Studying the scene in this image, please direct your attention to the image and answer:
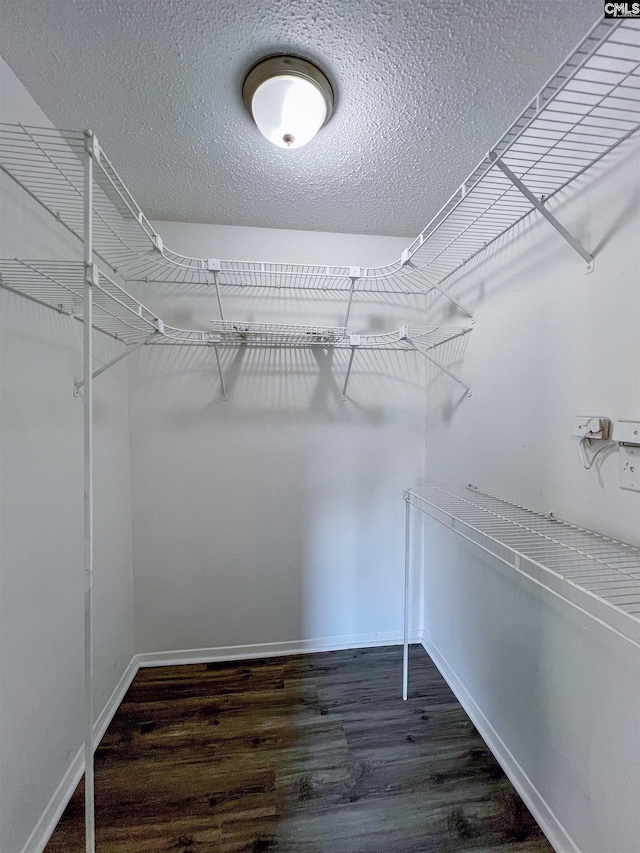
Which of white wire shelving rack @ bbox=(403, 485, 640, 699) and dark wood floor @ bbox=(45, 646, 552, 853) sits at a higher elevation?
white wire shelving rack @ bbox=(403, 485, 640, 699)

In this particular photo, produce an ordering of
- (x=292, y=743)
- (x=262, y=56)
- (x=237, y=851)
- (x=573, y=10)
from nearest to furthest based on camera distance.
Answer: (x=573, y=10), (x=262, y=56), (x=237, y=851), (x=292, y=743)

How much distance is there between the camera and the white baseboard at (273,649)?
191 centimetres

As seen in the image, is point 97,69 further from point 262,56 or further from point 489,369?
point 489,369

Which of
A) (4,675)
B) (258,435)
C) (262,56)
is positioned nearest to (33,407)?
(4,675)

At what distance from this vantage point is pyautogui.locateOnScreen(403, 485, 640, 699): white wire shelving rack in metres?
0.74

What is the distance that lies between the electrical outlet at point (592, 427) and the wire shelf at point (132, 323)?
74cm

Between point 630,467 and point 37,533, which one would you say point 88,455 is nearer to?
point 37,533

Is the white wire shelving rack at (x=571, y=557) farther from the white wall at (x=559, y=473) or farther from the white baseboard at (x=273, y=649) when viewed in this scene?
the white baseboard at (x=273, y=649)

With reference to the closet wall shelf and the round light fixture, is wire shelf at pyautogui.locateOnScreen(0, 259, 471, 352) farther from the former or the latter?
the round light fixture

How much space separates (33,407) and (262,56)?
127 cm

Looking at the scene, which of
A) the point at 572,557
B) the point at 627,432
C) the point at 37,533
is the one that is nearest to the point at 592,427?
the point at 627,432

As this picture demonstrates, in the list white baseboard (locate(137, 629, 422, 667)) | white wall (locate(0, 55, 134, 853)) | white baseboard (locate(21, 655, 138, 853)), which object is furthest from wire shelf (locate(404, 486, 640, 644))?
white baseboard (locate(21, 655, 138, 853))

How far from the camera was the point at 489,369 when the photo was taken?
1478 millimetres

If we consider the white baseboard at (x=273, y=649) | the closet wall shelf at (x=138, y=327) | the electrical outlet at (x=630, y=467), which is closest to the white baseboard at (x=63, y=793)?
the white baseboard at (x=273, y=649)
